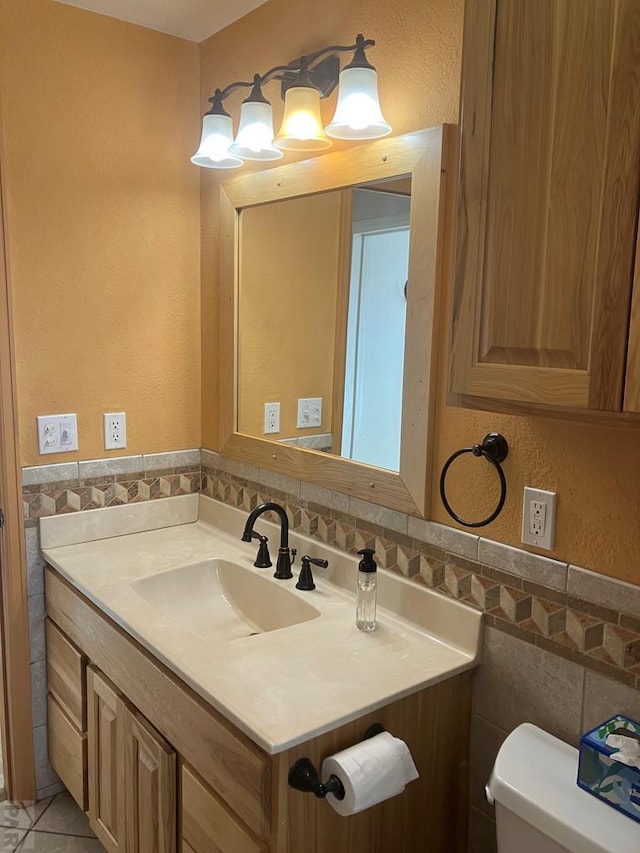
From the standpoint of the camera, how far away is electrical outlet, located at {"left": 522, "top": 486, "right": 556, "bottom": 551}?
1376 mm

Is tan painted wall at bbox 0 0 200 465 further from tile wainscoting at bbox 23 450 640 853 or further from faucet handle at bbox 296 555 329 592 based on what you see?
faucet handle at bbox 296 555 329 592

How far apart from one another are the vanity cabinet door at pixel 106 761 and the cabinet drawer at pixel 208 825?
34cm

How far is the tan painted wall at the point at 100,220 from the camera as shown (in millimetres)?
1970

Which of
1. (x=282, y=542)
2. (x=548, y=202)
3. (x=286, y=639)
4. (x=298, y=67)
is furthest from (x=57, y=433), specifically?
(x=548, y=202)

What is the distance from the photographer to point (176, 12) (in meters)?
2.03

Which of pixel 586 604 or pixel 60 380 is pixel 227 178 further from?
pixel 586 604

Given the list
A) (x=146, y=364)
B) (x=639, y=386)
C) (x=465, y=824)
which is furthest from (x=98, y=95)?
(x=465, y=824)

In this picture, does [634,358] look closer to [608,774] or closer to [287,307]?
[608,774]

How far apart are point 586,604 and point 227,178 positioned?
1615mm

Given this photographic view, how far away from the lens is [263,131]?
1861mm

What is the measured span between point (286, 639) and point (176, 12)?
178 centimetres

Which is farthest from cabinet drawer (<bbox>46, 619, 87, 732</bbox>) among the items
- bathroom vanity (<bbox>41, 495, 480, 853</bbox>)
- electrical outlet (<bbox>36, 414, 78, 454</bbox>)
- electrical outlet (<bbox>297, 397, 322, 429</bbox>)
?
electrical outlet (<bbox>297, 397, 322, 429</bbox>)

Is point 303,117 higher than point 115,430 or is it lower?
higher

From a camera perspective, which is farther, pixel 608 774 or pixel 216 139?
pixel 216 139
